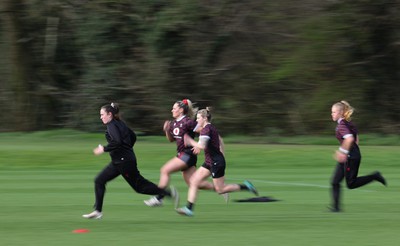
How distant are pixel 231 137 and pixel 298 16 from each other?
4733 millimetres

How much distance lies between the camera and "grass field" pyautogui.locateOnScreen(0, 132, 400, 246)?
9.87 meters

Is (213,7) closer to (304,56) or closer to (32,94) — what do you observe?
(304,56)

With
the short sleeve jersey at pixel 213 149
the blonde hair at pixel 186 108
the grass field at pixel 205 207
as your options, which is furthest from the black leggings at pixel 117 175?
the blonde hair at pixel 186 108

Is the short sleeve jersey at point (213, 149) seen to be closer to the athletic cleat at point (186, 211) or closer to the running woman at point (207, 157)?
the running woman at point (207, 157)

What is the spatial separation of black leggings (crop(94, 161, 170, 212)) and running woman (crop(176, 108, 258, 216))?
2.01 ft

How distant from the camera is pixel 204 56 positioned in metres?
30.9

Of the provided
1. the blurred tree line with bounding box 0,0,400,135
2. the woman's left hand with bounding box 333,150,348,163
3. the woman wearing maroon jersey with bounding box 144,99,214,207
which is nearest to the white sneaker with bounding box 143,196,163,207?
the woman wearing maroon jersey with bounding box 144,99,214,207

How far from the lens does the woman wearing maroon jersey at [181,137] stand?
12.8 m

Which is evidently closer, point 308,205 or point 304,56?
point 308,205

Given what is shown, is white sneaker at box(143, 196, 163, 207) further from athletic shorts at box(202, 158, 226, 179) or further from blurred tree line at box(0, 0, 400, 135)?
blurred tree line at box(0, 0, 400, 135)

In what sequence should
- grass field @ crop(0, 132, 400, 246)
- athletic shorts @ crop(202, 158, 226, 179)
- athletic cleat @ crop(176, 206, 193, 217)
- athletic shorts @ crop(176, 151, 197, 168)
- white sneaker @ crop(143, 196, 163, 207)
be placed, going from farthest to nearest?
athletic shorts @ crop(176, 151, 197, 168)
white sneaker @ crop(143, 196, 163, 207)
athletic shorts @ crop(202, 158, 226, 179)
athletic cleat @ crop(176, 206, 193, 217)
grass field @ crop(0, 132, 400, 246)

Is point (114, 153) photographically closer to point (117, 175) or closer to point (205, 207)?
point (117, 175)

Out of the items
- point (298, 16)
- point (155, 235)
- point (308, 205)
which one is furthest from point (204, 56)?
point (155, 235)

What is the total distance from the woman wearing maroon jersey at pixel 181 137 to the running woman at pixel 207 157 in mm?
233
